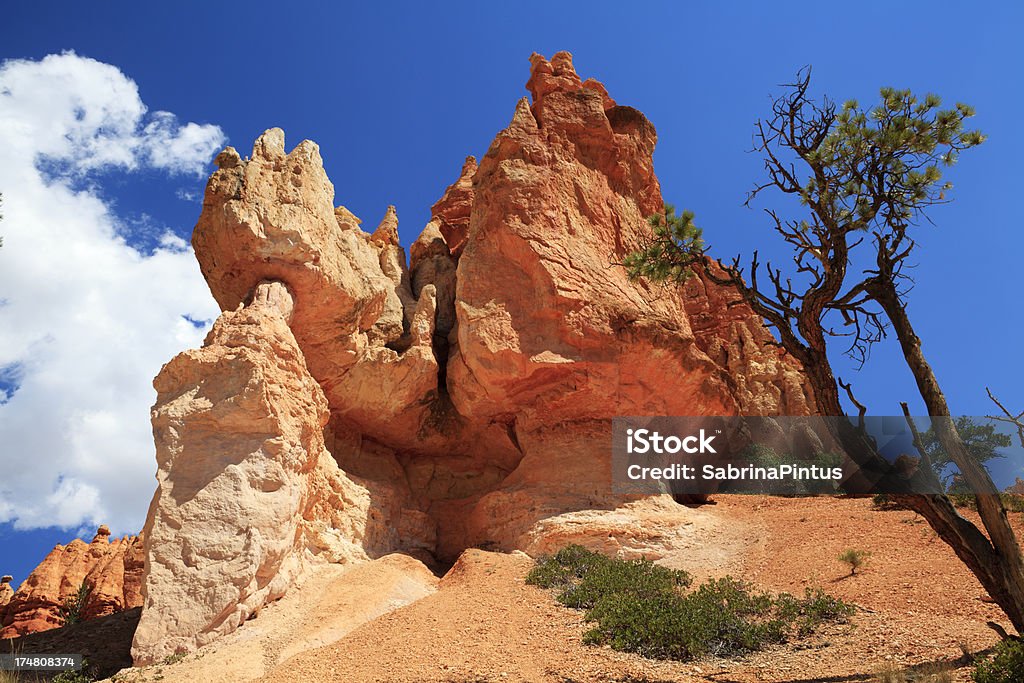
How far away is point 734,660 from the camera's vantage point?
9445mm

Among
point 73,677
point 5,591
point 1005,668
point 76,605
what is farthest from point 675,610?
point 5,591

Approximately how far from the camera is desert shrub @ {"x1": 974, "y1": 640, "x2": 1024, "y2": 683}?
22.2ft

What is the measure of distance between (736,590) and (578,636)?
3255 mm

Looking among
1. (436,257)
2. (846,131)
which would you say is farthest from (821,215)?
(436,257)

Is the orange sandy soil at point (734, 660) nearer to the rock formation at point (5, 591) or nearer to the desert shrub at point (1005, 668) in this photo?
the desert shrub at point (1005, 668)

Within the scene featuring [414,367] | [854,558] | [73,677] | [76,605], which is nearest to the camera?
[73,677]

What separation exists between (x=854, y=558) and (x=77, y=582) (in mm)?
29134

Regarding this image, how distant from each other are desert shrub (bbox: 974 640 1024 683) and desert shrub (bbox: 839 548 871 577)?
5338 mm

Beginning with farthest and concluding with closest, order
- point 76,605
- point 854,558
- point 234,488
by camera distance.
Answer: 1. point 76,605
2. point 854,558
3. point 234,488

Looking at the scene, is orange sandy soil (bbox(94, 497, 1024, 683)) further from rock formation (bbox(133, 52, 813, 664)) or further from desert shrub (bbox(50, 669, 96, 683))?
rock formation (bbox(133, 52, 813, 664))

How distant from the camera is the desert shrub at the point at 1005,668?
22.2ft

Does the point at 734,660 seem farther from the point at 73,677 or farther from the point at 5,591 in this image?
the point at 5,591

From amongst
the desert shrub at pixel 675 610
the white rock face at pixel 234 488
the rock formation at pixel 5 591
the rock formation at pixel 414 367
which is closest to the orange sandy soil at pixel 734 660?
the desert shrub at pixel 675 610

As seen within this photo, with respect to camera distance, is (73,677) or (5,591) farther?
(5,591)
